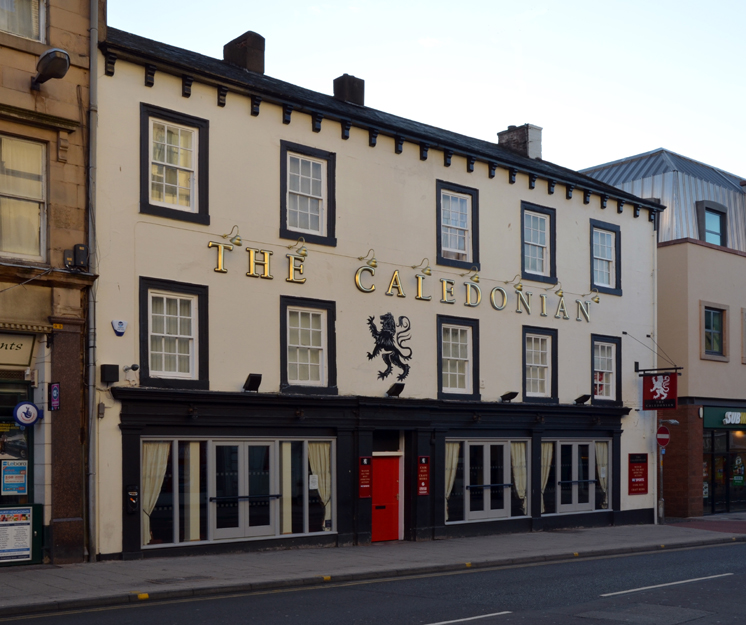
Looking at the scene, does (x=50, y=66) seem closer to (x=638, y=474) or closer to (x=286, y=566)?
(x=286, y=566)

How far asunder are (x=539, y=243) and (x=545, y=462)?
608 centimetres

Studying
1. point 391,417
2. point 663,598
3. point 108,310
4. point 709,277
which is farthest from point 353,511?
point 709,277

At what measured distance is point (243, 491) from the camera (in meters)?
18.7

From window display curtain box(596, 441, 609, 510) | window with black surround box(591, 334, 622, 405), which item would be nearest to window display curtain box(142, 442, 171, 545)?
window with black surround box(591, 334, 622, 405)

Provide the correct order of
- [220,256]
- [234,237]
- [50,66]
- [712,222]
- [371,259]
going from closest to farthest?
1. [50,66]
2. [220,256]
3. [234,237]
4. [371,259]
5. [712,222]

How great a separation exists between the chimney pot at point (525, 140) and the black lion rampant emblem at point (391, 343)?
403 inches

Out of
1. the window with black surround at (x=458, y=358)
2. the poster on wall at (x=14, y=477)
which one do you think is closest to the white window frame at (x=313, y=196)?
the window with black surround at (x=458, y=358)

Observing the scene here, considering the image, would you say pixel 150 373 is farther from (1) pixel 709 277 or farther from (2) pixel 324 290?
(1) pixel 709 277

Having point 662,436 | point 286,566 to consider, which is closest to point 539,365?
point 662,436

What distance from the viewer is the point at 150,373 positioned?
1748 centimetres

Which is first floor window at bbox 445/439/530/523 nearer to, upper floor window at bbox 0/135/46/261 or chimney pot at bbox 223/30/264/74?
chimney pot at bbox 223/30/264/74

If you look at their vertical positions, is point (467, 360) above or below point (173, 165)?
below

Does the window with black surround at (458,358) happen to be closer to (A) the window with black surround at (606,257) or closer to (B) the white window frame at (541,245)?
(B) the white window frame at (541,245)

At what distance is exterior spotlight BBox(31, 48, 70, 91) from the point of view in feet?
51.1
